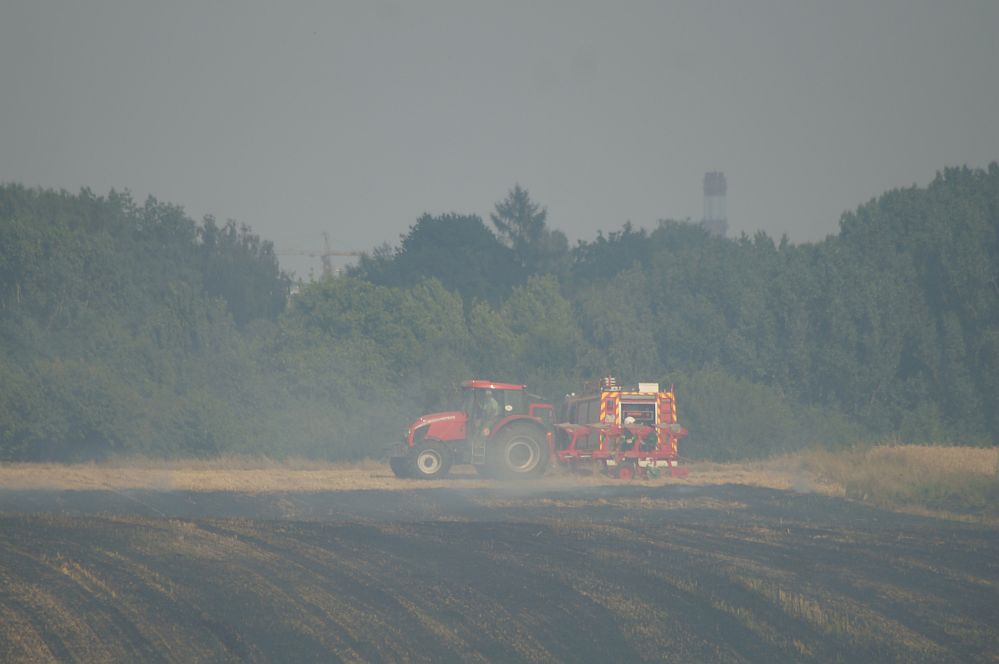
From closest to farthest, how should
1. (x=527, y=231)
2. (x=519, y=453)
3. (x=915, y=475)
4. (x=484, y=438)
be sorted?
(x=915, y=475), (x=519, y=453), (x=484, y=438), (x=527, y=231)

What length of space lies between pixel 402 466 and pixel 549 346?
1877cm

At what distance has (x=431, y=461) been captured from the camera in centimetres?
2967

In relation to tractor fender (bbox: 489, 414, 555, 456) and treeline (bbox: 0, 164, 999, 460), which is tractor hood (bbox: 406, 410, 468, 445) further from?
treeline (bbox: 0, 164, 999, 460)

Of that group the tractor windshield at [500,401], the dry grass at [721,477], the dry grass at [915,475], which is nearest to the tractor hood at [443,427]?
the tractor windshield at [500,401]

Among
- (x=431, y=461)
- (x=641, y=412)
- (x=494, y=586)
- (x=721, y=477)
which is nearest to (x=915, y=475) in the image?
(x=721, y=477)

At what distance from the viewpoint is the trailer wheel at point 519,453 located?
93.7 feet

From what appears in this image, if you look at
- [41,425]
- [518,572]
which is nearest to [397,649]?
[518,572]

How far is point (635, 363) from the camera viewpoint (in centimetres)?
5206

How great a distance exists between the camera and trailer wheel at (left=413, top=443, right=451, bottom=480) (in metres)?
29.5

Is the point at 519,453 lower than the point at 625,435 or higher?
lower

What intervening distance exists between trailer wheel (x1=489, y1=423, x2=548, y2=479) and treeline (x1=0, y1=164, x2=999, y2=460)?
22.8 ft

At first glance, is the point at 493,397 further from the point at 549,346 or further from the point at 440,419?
the point at 549,346

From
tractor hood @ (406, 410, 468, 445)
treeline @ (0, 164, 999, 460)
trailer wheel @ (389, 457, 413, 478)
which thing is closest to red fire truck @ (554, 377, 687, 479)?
tractor hood @ (406, 410, 468, 445)

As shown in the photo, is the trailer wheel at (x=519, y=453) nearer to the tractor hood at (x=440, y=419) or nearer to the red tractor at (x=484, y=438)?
the red tractor at (x=484, y=438)
